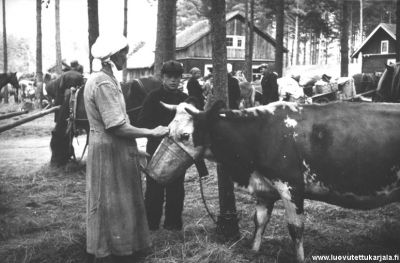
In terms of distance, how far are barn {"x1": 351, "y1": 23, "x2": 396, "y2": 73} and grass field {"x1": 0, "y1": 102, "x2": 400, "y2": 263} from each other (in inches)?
1464

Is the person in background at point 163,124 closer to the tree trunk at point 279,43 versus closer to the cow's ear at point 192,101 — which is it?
the cow's ear at point 192,101

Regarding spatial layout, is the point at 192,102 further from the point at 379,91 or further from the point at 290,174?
the point at 379,91

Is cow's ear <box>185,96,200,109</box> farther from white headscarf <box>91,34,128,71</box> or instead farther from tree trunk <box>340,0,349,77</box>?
tree trunk <box>340,0,349,77</box>

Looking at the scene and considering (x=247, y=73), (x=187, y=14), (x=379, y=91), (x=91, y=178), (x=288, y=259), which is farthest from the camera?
(x=187, y=14)

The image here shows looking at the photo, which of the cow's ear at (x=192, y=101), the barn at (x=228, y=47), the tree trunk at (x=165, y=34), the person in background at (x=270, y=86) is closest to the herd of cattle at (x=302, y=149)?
the cow's ear at (x=192, y=101)

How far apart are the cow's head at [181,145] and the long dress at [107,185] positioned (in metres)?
0.30

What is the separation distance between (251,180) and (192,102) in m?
1.06

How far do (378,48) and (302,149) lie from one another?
41563 millimetres

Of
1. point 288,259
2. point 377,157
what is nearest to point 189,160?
point 288,259

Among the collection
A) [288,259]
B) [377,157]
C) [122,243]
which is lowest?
[288,259]

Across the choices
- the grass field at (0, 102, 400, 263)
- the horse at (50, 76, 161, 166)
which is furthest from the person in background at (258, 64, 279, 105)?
the grass field at (0, 102, 400, 263)

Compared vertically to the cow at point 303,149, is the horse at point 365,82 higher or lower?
higher

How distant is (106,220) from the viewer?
390cm

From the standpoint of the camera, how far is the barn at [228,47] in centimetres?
3716
